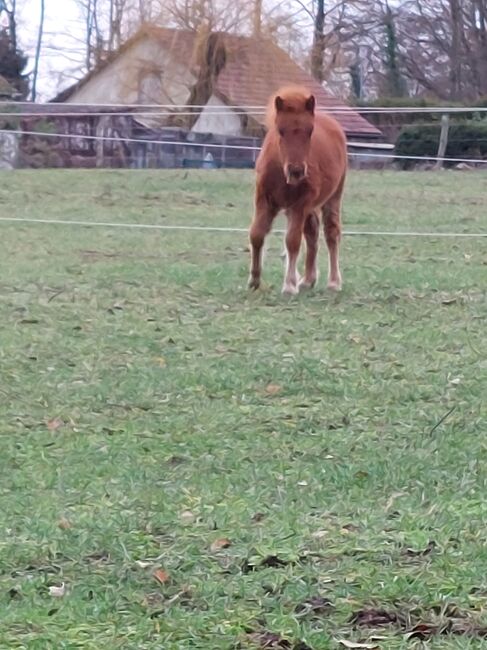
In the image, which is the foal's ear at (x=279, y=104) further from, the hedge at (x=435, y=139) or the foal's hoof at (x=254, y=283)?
the hedge at (x=435, y=139)

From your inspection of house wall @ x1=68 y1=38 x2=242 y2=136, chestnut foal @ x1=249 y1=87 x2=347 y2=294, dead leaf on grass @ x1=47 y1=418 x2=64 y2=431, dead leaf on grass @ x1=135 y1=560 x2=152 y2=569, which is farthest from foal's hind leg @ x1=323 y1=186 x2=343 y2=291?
house wall @ x1=68 y1=38 x2=242 y2=136

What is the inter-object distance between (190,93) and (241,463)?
29.6 meters

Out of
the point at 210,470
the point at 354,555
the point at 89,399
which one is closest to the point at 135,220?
the point at 89,399

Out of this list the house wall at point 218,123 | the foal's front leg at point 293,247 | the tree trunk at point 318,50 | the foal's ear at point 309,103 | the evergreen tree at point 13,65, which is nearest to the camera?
the foal's ear at point 309,103

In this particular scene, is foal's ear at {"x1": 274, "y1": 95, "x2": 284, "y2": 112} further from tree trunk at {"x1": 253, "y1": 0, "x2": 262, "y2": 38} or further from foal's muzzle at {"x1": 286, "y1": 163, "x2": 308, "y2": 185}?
tree trunk at {"x1": 253, "y1": 0, "x2": 262, "y2": 38}

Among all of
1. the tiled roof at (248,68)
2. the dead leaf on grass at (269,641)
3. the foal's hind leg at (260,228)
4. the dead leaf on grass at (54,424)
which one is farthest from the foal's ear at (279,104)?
the tiled roof at (248,68)

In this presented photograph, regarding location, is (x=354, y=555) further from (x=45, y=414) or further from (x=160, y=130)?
(x=160, y=130)

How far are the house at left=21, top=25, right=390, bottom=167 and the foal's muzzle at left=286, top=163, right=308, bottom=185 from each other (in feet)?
53.7

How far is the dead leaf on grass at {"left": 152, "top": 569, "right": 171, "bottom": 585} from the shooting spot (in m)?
2.98

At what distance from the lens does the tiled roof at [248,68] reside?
1230 inches

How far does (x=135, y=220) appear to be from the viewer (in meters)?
14.9

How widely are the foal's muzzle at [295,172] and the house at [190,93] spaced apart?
1635 cm

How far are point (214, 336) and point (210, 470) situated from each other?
262 cm

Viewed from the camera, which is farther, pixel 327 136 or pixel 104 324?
pixel 327 136
